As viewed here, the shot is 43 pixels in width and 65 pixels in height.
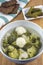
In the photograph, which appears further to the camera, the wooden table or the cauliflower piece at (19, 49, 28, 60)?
the wooden table

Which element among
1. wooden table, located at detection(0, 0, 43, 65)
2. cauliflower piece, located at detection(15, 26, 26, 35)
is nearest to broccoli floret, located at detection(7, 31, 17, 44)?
cauliflower piece, located at detection(15, 26, 26, 35)

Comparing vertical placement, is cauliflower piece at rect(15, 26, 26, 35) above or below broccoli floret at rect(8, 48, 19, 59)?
above

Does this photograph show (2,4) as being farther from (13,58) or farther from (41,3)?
(13,58)

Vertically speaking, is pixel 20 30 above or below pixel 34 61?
above

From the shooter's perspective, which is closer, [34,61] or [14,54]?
[14,54]

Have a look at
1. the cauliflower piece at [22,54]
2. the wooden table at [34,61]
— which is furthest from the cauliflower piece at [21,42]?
the wooden table at [34,61]

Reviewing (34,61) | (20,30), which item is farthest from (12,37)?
(34,61)

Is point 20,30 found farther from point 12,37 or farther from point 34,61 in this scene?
point 34,61

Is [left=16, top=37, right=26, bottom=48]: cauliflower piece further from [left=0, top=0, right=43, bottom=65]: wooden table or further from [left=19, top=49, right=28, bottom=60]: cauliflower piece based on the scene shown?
[left=0, top=0, right=43, bottom=65]: wooden table

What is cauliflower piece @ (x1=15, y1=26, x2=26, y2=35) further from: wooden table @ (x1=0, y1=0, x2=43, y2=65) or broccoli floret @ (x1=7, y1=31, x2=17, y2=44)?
wooden table @ (x1=0, y1=0, x2=43, y2=65)

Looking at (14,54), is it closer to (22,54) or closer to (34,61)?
(22,54)

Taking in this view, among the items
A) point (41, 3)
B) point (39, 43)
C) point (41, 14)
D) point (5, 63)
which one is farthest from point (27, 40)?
point (41, 3)
